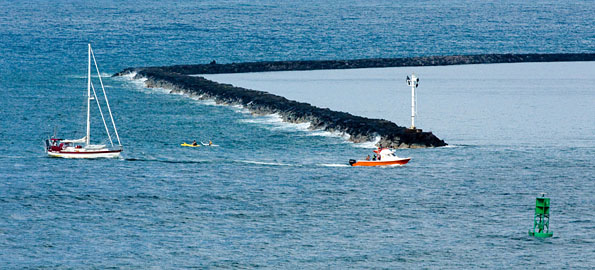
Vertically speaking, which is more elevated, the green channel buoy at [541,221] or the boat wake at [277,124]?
the boat wake at [277,124]

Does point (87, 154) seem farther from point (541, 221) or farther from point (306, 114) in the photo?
point (541, 221)

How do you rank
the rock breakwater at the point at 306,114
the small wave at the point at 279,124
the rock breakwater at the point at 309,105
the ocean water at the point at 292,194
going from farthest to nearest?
the small wave at the point at 279,124 → the rock breakwater at the point at 309,105 → the rock breakwater at the point at 306,114 → the ocean water at the point at 292,194

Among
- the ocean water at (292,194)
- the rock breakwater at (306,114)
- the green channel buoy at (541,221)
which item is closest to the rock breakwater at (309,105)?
the rock breakwater at (306,114)

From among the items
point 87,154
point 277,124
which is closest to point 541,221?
point 87,154

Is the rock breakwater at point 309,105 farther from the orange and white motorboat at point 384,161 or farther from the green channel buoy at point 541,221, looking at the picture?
the green channel buoy at point 541,221

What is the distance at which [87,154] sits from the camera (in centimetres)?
6316

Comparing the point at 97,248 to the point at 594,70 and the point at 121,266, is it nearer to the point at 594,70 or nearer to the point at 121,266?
the point at 121,266

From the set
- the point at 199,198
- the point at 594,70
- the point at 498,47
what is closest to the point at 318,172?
the point at 199,198

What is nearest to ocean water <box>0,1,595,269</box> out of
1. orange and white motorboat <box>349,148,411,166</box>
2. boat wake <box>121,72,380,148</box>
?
boat wake <box>121,72,380,148</box>

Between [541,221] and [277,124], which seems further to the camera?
[277,124]

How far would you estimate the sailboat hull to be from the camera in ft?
206

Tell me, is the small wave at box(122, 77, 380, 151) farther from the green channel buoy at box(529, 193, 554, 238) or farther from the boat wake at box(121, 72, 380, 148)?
the green channel buoy at box(529, 193, 554, 238)

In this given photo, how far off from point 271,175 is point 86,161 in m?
12.8

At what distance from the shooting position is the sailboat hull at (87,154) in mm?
62719
